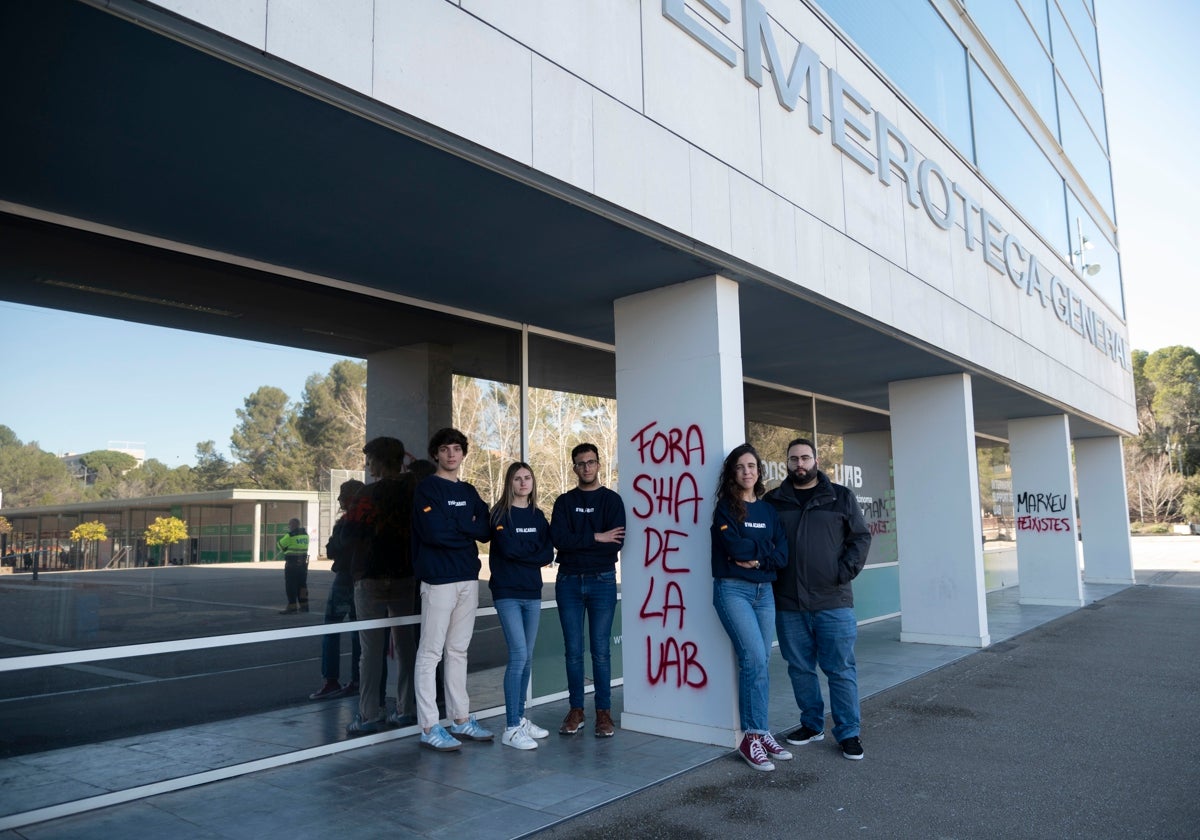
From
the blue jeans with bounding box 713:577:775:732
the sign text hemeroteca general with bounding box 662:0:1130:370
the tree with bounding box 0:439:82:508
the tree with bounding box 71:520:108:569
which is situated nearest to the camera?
the tree with bounding box 0:439:82:508

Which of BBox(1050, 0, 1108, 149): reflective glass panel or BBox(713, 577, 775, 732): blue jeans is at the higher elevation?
BBox(1050, 0, 1108, 149): reflective glass panel

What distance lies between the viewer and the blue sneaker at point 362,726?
5293 millimetres

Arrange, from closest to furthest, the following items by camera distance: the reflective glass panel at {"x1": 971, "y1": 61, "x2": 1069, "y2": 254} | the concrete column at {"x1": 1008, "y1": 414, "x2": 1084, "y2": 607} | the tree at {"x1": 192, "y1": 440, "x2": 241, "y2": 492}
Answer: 1. the tree at {"x1": 192, "y1": 440, "x2": 241, "y2": 492}
2. the reflective glass panel at {"x1": 971, "y1": 61, "x2": 1069, "y2": 254}
3. the concrete column at {"x1": 1008, "y1": 414, "x2": 1084, "y2": 607}

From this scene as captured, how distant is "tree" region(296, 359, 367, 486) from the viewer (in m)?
5.36

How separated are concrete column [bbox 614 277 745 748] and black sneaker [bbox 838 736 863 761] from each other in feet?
2.14

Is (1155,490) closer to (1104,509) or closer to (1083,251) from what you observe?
(1104,509)

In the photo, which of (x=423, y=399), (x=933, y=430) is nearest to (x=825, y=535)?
(x=423, y=399)

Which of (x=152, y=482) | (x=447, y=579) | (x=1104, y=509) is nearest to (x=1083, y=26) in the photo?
(x=1104, y=509)

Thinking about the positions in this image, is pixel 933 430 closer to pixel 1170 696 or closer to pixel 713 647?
pixel 1170 696

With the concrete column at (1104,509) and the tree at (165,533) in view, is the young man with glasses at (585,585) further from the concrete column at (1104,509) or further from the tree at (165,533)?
the concrete column at (1104,509)

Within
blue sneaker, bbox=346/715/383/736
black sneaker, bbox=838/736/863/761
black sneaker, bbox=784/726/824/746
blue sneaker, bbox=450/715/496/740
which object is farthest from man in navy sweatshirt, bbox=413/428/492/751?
black sneaker, bbox=838/736/863/761

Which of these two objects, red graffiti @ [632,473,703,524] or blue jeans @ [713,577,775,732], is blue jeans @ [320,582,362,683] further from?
blue jeans @ [713,577,775,732]

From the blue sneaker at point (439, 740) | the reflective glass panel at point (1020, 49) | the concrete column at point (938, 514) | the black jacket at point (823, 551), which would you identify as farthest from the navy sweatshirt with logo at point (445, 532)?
the reflective glass panel at point (1020, 49)

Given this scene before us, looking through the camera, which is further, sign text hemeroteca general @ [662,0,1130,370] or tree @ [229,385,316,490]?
sign text hemeroteca general @ [662,0,1130,370]
